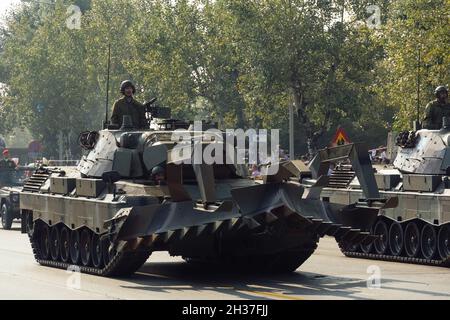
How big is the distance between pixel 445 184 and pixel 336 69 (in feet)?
80.7

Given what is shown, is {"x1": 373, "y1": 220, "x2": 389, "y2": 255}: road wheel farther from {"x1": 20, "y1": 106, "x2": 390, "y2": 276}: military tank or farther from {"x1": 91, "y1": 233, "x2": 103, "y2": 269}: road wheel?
{"x1": 91, "y1": 233, "x2": 103, "y2": 269}: road wheel

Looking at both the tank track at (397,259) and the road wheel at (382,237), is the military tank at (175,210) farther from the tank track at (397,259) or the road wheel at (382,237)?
the road wheel at (382,237)

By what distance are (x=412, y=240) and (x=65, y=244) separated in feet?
21.5

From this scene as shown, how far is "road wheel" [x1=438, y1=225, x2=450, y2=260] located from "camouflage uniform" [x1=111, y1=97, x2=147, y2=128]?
19.0ft

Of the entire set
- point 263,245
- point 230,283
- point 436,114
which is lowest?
point 230,283

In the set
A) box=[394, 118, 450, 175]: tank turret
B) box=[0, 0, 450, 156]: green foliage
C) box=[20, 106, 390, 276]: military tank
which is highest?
box=[0, 0, 450, 156]: green foliage

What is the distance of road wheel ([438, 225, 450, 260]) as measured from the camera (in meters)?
21.5

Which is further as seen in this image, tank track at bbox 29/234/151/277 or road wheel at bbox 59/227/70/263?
road wheel at bbox 59/227/70/263

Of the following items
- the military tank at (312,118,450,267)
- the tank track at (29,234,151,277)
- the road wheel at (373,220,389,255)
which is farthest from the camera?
the road wheel at (373,220,389,255)

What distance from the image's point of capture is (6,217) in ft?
110

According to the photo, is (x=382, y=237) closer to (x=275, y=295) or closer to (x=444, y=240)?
(x=444, y=240)

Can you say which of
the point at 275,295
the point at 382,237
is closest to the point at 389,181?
the point at 382,237

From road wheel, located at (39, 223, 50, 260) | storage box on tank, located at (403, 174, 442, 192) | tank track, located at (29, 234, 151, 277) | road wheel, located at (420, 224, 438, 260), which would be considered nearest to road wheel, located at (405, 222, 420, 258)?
road wheel, located at (420, 224, 438, 260)

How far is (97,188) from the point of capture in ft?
63.6
